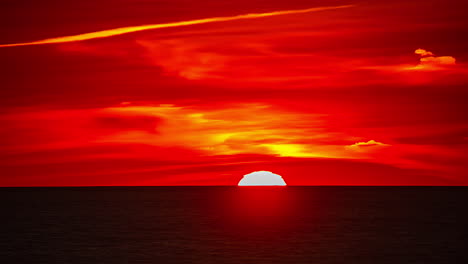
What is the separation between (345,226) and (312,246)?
3540 centimetres

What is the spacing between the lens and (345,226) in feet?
365

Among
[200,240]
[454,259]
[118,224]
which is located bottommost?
[454,259]

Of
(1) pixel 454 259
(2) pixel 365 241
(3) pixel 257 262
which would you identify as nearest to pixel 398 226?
(2) pixel 365 241

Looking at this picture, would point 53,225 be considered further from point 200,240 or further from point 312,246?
point 312,246

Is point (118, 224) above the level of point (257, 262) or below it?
above

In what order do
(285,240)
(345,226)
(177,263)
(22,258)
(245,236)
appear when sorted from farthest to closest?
(345,226), (245,236), (285,240), (22,258), (177,263)

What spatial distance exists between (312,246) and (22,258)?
1026 inches

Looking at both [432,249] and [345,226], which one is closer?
[432,249]

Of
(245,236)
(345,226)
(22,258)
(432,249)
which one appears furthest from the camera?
(345,226)

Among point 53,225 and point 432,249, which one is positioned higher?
point 53,225

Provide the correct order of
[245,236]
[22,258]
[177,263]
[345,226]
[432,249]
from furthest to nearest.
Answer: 1. [345,226]
2. [245,236]
3. [432,249]
4. [22,258]
5. [177,263]

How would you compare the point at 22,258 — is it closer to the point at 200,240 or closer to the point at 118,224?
the point at 200,240

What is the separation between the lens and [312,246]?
76.8 m

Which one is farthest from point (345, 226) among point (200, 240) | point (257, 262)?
point (257, 262)
